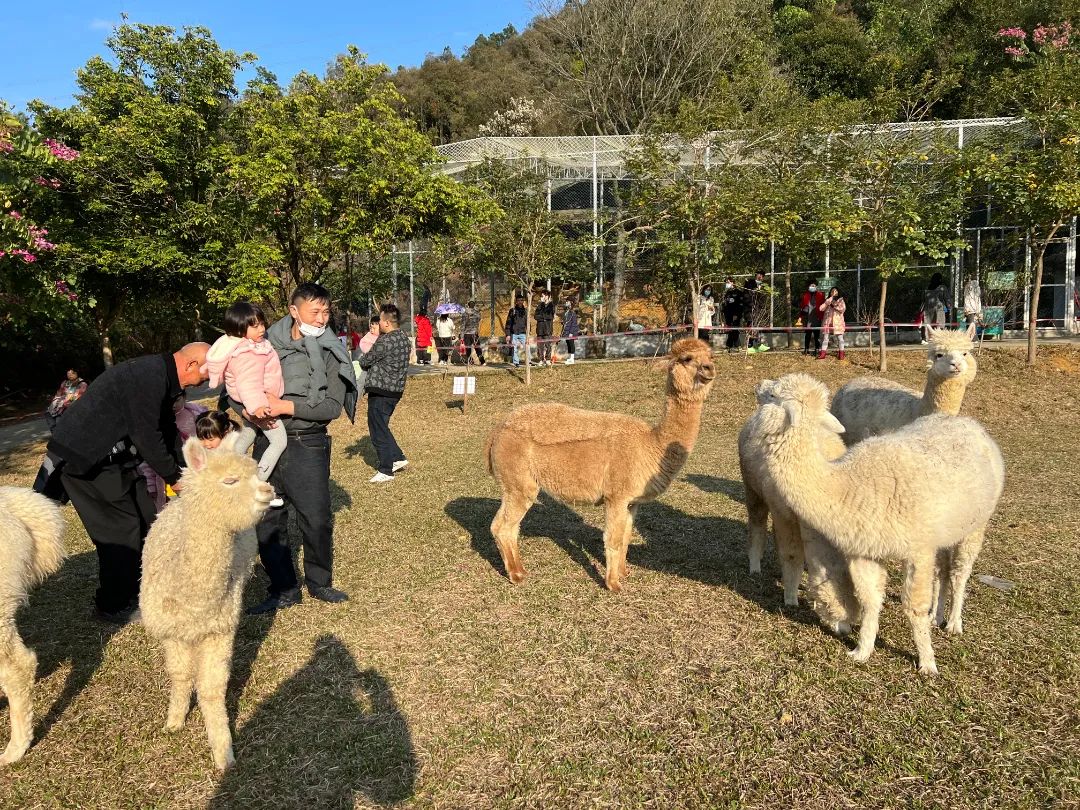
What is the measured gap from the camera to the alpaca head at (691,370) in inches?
187

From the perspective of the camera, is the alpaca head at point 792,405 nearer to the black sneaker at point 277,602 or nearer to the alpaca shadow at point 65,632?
the black sneaker at point 277,602

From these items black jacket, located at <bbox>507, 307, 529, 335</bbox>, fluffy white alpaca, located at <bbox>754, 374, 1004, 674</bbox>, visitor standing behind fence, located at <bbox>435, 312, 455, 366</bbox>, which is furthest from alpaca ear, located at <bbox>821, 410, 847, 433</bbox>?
visitor standing behind fence, located at <bbox>435, 312, 455, 366</bbox>

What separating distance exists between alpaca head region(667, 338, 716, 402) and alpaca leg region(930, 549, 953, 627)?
1.74 m

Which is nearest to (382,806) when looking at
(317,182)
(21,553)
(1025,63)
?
(21,553)

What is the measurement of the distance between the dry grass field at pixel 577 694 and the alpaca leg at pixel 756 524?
6.2 inches

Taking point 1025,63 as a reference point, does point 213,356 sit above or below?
below

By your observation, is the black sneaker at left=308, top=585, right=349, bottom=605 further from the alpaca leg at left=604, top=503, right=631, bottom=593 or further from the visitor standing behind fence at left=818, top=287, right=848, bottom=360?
the visitor standing behind fence at left=818, top=287, right=848, bottom=360

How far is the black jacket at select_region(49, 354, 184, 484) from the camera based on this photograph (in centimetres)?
405

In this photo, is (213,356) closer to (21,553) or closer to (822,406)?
(21,553)

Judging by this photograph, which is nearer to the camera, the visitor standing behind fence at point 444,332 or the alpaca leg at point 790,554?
the alpaca leg at point 790,554

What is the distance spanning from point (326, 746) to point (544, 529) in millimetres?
3515

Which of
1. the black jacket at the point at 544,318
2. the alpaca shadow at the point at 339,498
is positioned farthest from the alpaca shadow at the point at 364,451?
the black jacket at the point at 544,318

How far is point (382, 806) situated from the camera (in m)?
2.94

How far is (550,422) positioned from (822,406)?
6.46ft
